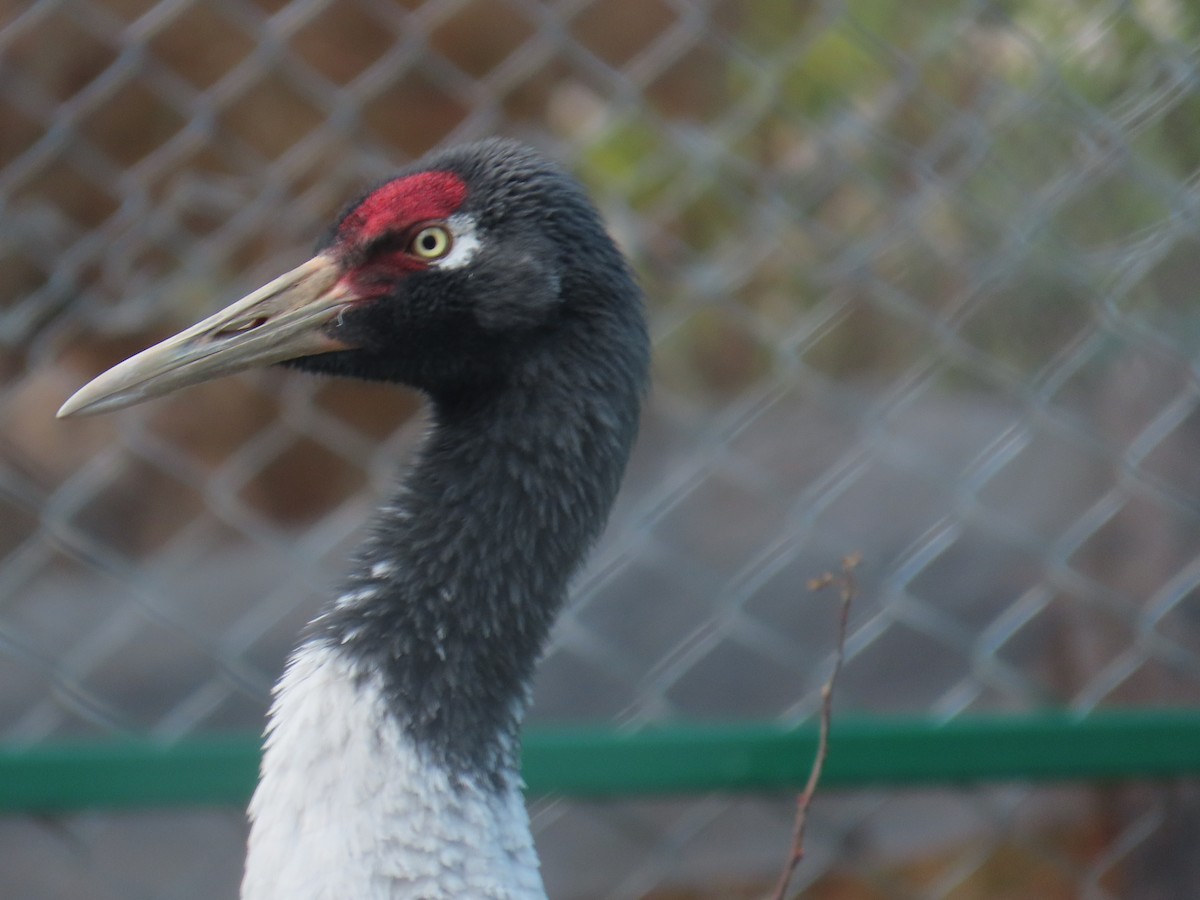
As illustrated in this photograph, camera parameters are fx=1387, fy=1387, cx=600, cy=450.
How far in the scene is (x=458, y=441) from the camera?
1.16 meters

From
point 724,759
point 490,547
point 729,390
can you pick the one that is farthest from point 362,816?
point 729,390

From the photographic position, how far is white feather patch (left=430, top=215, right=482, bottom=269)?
1.14 m

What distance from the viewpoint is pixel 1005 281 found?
6.47 feet

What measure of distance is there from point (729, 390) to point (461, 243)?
3.02 feet

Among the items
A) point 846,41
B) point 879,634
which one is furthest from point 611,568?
point 846,41

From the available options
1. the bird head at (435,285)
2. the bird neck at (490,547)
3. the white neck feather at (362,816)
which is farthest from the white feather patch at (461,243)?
the white neck feather at (362,816)

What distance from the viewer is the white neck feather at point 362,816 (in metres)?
1.02


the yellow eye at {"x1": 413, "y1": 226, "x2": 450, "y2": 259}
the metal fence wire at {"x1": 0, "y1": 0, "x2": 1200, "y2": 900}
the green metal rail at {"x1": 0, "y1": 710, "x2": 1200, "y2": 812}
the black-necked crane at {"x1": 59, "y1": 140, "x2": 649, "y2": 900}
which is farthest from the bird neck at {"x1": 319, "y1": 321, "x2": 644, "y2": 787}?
the metal fence wire at {"x1": 0, "y1": 0, "x2": 1200, "y2": 900}

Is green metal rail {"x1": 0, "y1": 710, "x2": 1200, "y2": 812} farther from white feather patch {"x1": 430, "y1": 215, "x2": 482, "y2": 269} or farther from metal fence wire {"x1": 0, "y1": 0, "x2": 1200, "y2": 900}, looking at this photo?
white feather patch {"x1": 430, "y1": 215, "x2": 482, "y2": 269}

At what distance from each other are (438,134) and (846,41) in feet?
1.99

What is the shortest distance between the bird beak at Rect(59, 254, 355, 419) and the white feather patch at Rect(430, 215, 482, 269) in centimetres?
9

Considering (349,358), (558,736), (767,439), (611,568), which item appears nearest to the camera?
(349,358)

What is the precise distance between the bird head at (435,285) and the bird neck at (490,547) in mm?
42

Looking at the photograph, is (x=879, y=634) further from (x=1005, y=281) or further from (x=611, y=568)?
(x=1005, y=281)
